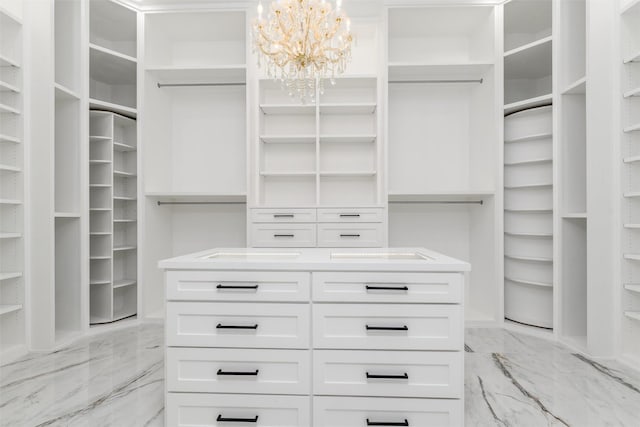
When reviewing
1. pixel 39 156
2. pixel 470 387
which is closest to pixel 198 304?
pixel 470 387

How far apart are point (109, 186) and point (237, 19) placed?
6.65ft

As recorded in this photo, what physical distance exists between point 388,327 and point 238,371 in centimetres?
67

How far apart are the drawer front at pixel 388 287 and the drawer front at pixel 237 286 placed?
0.30ft

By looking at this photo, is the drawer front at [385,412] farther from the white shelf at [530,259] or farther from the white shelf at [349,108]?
the white shelf at [349,108]

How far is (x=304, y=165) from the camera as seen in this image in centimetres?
390

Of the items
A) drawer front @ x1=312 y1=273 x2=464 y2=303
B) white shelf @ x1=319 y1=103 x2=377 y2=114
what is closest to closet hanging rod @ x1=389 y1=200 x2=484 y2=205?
white shelf @ x1=319 y1=103 x2=377 y2=114

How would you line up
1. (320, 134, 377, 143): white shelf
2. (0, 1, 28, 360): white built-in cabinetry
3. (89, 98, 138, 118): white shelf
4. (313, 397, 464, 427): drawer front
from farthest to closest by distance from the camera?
(320, 134, 377, 143): white shelf < (89, 98, 138, 118): white shelf < (0, 1, 28, 360): white built-in cabinetry < (313, 397, 464, 427): drawer front

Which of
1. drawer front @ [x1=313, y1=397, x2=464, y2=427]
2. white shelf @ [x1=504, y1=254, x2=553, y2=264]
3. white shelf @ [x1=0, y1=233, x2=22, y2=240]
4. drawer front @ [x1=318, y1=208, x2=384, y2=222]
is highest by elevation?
drawer front @ [x1=318, y1=208, x2=384, y2=222]

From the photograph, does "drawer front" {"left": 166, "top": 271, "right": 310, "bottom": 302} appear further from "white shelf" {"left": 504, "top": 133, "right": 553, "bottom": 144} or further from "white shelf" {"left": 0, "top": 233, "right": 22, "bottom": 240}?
"white shelf" {"left": 504, "top": 133, "right": 553, "bottom": 144}

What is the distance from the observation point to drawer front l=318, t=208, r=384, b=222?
3377 mm

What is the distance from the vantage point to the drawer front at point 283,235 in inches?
134

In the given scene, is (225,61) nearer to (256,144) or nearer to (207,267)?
(256,144)

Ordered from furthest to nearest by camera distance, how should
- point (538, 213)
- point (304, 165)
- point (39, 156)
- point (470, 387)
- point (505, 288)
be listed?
point (304, 165) → point (505, 288) → point (538, 213) → point (39, 156) → point (470, 387)

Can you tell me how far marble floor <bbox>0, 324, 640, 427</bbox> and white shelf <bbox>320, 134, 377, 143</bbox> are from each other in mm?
2002
